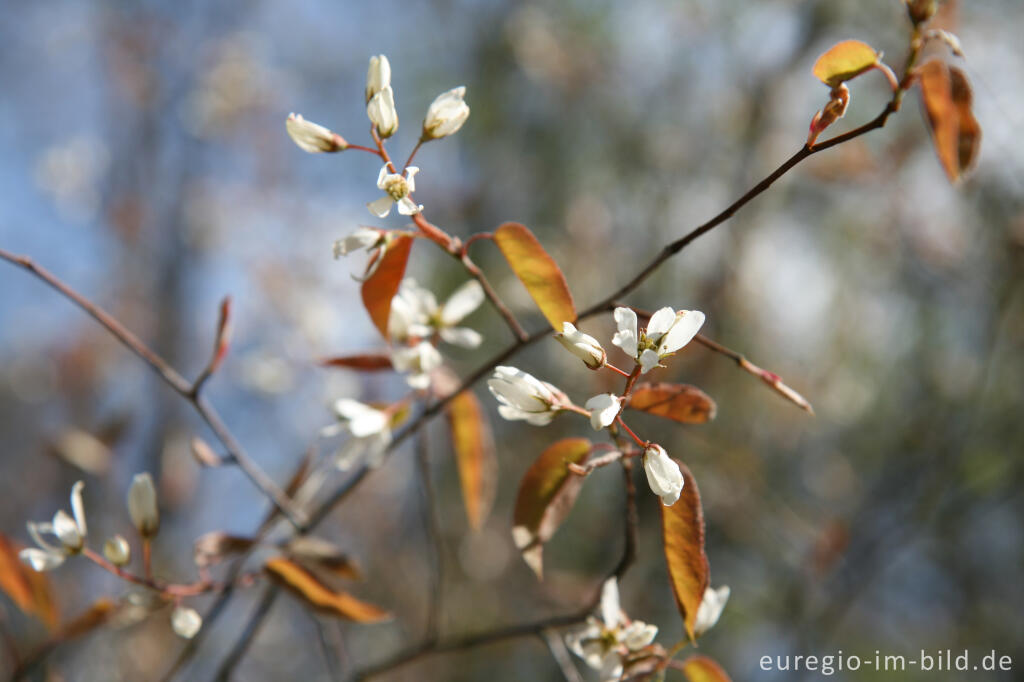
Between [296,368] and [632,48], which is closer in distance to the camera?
[296,368]

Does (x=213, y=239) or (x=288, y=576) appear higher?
(x=288, y=576)

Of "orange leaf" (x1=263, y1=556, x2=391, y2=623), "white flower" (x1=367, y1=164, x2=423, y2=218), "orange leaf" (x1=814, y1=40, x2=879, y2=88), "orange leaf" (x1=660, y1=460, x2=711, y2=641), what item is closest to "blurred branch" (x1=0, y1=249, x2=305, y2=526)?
"orange leaf" (x1=263, y1=556, x2=391, y2=623)

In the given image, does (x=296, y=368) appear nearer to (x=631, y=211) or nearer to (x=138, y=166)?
(x=631, y=211)

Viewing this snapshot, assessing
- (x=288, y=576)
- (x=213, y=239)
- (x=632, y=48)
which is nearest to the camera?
(x=288, y=576)

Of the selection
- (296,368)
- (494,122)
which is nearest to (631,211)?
(494,122)

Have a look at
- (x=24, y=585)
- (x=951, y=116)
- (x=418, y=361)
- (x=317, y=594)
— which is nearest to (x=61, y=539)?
(x=24, y=585)

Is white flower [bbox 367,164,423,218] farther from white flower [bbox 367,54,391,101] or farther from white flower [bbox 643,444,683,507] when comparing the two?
white flower [bbox 643,444,683,507]

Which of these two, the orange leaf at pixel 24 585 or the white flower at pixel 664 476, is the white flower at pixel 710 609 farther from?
the orange leaf at pixel 24 585
